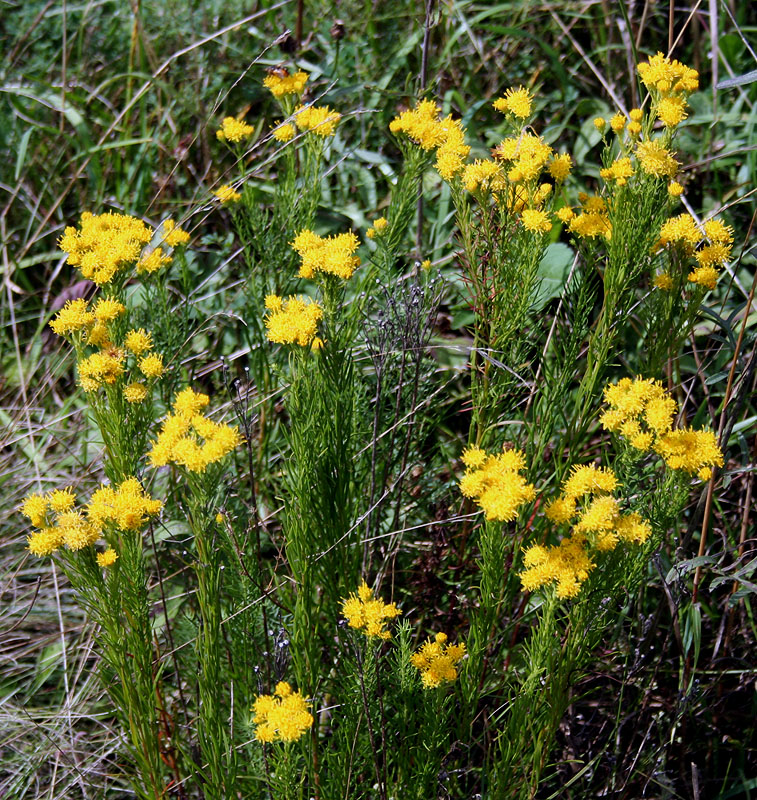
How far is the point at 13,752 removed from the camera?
2152 millimetres

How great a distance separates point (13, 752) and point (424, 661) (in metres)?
1.36

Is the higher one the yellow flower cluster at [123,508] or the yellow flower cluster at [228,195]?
the yellow flower cluster at [228,195]

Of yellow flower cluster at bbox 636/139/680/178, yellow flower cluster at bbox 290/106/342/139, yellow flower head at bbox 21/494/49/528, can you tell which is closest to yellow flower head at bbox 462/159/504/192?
yellow flower cluster at bbox 636/139/680/178

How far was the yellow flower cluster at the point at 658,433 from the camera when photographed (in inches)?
54.4

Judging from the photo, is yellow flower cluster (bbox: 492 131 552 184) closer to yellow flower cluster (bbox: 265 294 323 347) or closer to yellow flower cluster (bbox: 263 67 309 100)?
yellow flower cluster (bbox: 265 294 323 347)

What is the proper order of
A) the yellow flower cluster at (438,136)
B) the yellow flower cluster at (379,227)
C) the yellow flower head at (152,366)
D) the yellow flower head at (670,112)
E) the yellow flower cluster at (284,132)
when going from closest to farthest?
the yellow flower head at (152,366) < the yellow flower head at (670,112) < the yellow flower cluster at (438,136) < the yellow flower cluster at (379,227) < the yellow flower cluster at (284,132)

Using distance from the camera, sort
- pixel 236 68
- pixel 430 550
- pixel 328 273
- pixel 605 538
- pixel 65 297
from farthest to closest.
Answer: pixel 236 68
pixel 65 297
pixel 430 550
pixel 328 273
pixel 605 538

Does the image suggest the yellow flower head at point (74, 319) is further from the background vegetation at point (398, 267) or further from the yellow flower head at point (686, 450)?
the yellow flower head at point (686, 450)

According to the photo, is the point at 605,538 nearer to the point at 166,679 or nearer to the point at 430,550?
the point at 430,550

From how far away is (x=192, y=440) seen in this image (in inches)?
52.2

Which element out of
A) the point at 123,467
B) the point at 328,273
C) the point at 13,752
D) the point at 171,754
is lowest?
the point at 13,752

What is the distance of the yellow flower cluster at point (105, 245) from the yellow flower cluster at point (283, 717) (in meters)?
0.82

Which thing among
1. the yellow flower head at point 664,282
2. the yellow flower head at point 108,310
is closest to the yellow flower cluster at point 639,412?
the yellow flower head at point 664,282

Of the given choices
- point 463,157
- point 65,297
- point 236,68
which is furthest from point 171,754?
point 236,68
